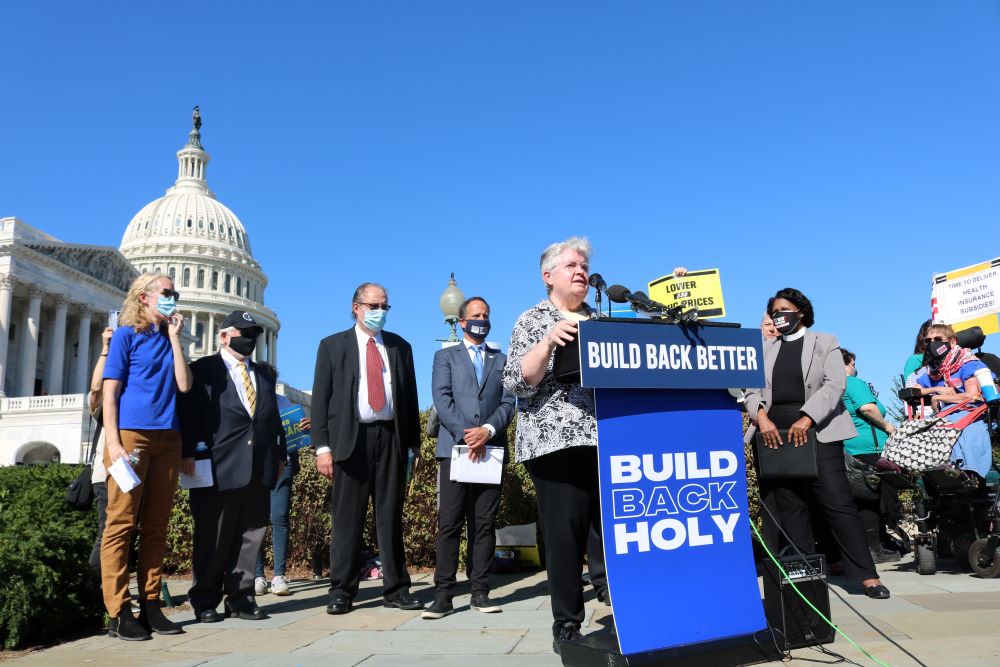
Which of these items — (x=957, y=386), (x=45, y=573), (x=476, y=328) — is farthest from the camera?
(x=957, y=386)

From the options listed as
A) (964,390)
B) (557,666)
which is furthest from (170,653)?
(964,390)

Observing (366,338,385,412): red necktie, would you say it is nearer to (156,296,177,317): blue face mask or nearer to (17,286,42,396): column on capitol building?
(156,296,177,317): blue face mask

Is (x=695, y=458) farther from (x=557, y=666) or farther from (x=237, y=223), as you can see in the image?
A: (x=237, y=223)

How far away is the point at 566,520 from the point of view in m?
3.64

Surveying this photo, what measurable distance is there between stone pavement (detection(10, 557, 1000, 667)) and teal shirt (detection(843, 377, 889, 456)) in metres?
1.31

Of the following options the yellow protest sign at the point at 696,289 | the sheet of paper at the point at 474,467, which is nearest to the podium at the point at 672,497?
the sheet of paper at the point at 474,467

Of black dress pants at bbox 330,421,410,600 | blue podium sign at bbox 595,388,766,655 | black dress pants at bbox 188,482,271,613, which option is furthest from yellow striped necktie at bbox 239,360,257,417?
blue podium sign at bbox 595,388,766,655

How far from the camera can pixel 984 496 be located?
6328 millimetres

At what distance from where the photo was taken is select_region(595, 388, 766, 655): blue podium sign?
320cm

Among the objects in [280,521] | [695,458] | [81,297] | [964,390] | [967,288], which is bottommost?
[280,521]

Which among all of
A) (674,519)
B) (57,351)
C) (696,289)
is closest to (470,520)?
(674,519)

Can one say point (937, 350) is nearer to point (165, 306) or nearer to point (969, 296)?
point (969, 296)

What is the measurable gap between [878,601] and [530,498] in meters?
3.97

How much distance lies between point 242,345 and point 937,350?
561 centimetres
